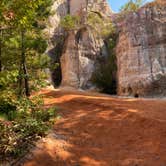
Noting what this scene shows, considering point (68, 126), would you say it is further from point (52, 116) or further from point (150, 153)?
point (150, 153)

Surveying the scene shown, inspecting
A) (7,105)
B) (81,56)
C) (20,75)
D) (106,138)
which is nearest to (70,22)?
(81,56)

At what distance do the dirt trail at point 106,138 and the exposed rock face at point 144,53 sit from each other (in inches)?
201

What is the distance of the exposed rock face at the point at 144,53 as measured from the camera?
57.8 feet

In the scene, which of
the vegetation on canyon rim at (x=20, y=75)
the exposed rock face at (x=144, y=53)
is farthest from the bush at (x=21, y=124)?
the exposed rock face at (x=144, y=53)

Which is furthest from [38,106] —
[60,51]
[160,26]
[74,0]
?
[74,0]

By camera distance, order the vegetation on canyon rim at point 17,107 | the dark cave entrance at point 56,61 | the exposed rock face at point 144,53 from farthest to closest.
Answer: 1. the dark cave entrance at point 56,61
2. the exposed rock face at point 144,53
3. the vegetation on canyon rim at point 17,107

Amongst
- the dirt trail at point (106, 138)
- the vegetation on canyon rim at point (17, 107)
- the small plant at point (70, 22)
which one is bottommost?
the dirt trail at point (106, 138)

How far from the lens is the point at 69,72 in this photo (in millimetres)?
22469

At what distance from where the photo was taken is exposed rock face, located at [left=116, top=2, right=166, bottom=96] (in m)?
17.6

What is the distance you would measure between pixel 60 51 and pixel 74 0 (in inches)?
280

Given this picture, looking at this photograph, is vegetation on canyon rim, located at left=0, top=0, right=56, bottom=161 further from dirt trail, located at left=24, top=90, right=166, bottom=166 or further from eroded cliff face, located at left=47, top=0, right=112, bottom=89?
eroded cliff face, located at left=47, top=0, right=112, bottom=89

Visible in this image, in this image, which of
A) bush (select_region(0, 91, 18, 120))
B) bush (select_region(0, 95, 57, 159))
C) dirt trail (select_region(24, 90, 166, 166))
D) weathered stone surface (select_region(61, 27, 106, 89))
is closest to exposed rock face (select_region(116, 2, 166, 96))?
weathered stone surface (select_region(61, 27, 106, 89))

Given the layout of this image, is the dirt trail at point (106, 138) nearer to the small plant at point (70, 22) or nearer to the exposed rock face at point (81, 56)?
the exposed rock face at point (81, 56)

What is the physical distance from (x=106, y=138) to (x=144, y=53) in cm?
1013
